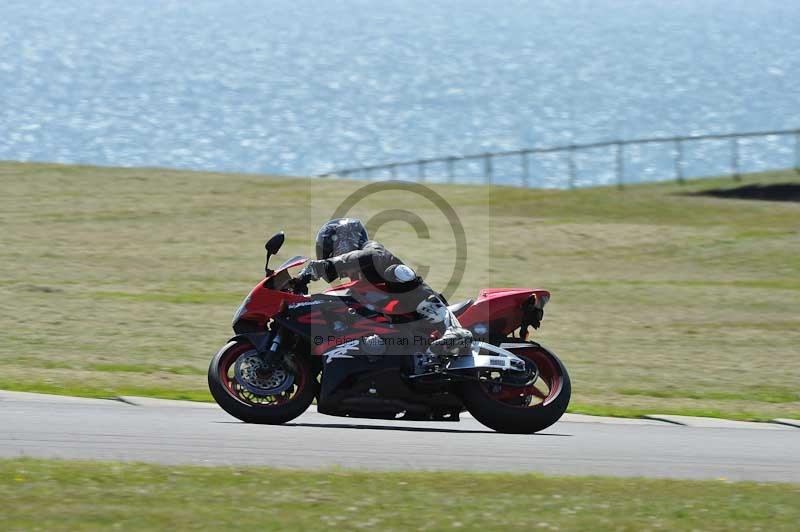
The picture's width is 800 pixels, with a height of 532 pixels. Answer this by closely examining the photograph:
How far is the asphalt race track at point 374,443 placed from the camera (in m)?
9.71

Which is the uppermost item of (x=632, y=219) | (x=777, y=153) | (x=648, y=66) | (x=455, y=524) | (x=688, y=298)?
(x=648, y=66)

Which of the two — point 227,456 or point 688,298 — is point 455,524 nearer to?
point 227,456

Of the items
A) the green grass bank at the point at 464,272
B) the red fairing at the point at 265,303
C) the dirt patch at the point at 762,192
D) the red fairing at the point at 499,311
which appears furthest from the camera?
the dirt patch at the point at 762,192

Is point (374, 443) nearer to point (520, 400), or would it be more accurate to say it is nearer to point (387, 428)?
point (387, 428)

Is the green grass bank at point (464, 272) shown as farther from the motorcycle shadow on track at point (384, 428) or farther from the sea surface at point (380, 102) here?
the sea surface at point (380, 102)

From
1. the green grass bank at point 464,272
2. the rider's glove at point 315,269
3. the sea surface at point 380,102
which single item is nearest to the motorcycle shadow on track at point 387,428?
the rider's glove at point 315,269

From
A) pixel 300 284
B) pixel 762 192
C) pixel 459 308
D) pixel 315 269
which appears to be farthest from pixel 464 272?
pixel 315 269

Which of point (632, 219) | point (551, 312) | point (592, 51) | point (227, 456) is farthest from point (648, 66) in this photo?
point (227, 456)

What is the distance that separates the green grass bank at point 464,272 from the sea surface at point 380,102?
1723 inches

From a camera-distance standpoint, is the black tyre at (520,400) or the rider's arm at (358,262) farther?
the black tyre at (520,400)

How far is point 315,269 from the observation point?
11.0m

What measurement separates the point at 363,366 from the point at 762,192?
27027 mm

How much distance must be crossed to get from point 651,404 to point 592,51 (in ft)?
584

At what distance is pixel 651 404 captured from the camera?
14.8m
